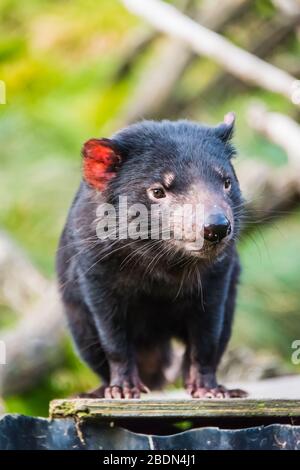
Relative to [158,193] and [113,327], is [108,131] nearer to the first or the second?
[113,327]

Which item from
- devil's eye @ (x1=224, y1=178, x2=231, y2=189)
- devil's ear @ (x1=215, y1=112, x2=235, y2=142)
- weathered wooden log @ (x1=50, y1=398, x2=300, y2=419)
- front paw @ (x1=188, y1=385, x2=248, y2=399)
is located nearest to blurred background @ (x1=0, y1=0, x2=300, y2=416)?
devil's ear @ (x1=215, y1=112, x2=235, y2=142)

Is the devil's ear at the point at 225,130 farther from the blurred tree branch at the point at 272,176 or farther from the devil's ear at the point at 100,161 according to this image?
the blurred tree branch at the point at 272,176

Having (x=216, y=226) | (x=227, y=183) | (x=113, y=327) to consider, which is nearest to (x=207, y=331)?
(x=113, y=327)

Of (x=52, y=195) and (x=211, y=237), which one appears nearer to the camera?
(x=211, y=237)

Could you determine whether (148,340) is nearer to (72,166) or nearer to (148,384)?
(148,384)

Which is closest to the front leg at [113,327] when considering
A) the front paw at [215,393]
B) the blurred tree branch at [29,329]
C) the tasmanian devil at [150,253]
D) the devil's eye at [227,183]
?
the tasmanian devil at [150,253]
